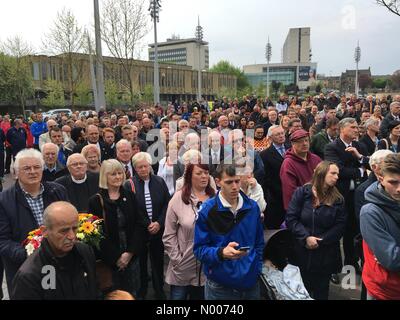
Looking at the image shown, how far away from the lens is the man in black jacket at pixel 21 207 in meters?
3.18

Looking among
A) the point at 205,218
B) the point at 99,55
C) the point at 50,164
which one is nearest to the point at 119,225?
the point at 205,218

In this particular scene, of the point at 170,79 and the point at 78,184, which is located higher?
the point at 170,79

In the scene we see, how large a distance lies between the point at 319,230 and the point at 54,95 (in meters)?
47.5

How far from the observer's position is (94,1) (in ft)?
46.1

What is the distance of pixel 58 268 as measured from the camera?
246cm

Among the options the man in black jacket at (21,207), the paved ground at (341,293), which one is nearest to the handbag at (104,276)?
the man in black jacket at (21,207)

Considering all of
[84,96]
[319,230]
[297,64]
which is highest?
[297,64]

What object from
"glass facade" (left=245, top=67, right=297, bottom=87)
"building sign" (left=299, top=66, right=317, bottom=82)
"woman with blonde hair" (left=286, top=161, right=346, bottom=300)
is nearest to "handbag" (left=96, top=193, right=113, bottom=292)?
"woman with blonde hair" (left=286, top=161, right=346, bottom=300)

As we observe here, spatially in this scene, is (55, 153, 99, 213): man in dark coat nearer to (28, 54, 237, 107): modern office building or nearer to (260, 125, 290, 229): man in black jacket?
(260, 125, 290, 229): man in black jacket

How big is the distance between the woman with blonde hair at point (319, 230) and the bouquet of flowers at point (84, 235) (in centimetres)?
190

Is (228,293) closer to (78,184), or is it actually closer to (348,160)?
(78,184)

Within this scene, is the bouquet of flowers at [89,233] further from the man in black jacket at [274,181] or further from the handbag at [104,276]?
the man in black jacket at [274,181]

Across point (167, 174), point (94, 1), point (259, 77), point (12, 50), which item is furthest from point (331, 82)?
point (167, 174)
